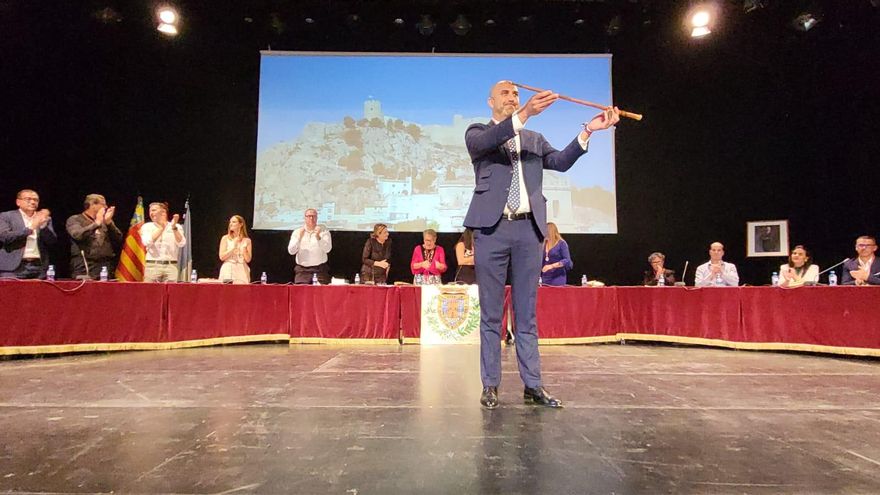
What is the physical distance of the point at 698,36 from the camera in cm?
698

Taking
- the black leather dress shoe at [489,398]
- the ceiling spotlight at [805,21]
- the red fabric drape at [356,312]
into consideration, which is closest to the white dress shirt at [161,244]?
the red fabric drape at [356,312]

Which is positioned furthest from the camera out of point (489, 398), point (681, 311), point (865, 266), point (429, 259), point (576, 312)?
point (429, 259)

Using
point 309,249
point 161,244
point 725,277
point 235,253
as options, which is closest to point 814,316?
point 725,277

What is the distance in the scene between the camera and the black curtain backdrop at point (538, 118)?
655 cm

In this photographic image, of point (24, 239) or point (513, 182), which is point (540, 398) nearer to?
point (513, 182)

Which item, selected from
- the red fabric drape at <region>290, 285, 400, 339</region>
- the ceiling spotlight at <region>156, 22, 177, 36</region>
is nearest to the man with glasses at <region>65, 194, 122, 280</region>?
the red fabric drape at <region>290, 285, 400, 339</region>

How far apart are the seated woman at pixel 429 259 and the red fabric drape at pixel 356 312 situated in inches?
27.6

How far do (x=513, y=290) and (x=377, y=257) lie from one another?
407 centimetres

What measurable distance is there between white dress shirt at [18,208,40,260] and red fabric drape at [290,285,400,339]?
2.60m

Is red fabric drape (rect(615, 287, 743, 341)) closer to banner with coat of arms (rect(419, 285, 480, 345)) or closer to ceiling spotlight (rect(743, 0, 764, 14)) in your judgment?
banner with coat of arms (rect(419, 285, 480, 345))

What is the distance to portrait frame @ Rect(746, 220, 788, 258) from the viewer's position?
6906 millimetres

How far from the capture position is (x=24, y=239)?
4.40m

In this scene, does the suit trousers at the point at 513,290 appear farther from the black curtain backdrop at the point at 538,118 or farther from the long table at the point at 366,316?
the black curtain backdrop at the point at 538,118

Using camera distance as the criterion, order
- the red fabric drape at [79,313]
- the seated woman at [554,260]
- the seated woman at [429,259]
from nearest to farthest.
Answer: the red fabric drape at [79,313] → the seated woman at [554,260] → the seated woman at [429,259]
